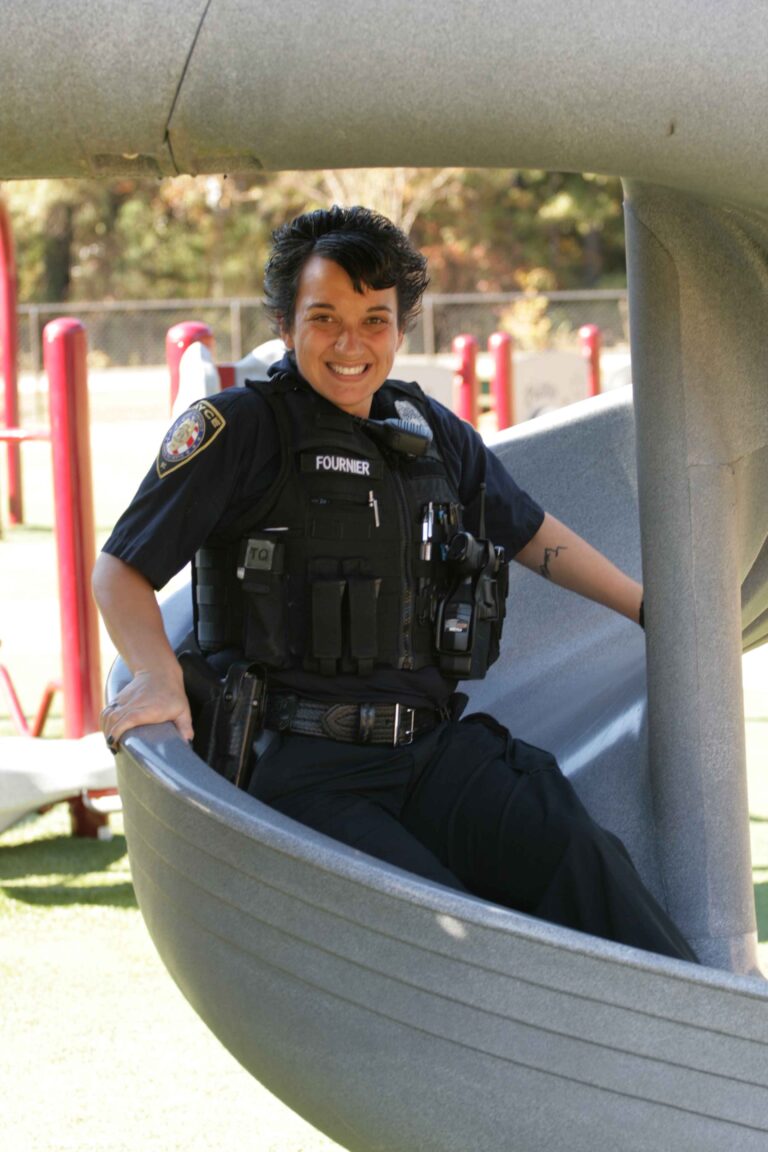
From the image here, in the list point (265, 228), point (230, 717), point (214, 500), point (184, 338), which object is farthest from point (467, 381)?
point (265, 228)

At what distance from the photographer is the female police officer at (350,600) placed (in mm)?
2219

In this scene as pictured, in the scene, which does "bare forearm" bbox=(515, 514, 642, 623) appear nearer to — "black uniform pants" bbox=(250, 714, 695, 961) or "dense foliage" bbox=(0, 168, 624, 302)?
"black uniform pants" bbox=(250, 714, 695, 961)

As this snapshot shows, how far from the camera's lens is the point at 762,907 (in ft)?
12.0

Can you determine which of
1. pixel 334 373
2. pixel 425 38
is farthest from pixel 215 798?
pixel 425 38

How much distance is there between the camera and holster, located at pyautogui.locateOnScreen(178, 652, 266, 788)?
87.1 inches

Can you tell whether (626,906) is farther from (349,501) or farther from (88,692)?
(88,692)

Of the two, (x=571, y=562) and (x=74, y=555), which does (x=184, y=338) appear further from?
(x=571, y=562)

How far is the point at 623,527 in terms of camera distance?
3.37 metres

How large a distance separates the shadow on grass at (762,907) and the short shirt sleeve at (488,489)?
3.75 feet

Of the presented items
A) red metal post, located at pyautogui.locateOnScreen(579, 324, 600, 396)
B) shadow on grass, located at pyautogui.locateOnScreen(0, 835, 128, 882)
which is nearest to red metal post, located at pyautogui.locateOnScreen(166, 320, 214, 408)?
shadow on grass, located at pyautogui.locateOnScreen(0, 835, 128, 882)

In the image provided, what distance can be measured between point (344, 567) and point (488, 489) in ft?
1.39

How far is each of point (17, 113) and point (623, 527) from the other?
6.86 feet

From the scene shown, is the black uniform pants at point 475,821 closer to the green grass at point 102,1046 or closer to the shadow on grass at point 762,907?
the green grass at point 102,1046

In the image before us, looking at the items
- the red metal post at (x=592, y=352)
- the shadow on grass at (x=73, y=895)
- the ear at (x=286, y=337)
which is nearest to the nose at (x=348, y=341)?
the ear at (x=286, y=337)
